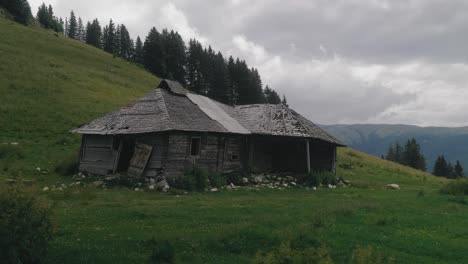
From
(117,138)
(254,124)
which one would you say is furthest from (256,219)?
(254,124)

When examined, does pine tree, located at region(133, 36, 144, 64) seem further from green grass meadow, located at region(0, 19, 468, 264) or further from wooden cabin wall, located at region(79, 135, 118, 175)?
wooden cabin wall, located at region(79, 135, 118, 175)

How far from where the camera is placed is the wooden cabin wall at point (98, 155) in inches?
986

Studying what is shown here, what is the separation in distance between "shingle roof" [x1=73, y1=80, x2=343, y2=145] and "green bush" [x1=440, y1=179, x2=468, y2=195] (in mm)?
8378

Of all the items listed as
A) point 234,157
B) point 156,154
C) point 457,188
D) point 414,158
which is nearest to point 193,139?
point 156,154

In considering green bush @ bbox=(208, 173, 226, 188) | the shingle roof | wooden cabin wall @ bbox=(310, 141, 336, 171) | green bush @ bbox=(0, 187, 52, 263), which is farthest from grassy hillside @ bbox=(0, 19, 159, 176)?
wooden cabin wall @ bbox=(310, 141, 336, 171)

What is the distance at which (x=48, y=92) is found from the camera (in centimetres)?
4581

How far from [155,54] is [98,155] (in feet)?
213

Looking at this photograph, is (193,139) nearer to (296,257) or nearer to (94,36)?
(296,257)

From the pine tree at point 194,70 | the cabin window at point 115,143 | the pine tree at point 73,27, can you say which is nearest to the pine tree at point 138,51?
the pine tree at point 194,70

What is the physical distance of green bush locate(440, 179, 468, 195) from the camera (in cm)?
2368

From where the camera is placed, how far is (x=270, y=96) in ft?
305

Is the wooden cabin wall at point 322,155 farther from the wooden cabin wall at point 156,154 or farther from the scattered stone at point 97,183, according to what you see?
the scattered stone at point 97,183

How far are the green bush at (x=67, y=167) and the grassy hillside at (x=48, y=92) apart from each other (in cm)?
56

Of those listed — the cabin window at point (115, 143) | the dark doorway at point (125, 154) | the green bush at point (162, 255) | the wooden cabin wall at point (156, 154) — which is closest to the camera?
the green bush at point (162, 255)
